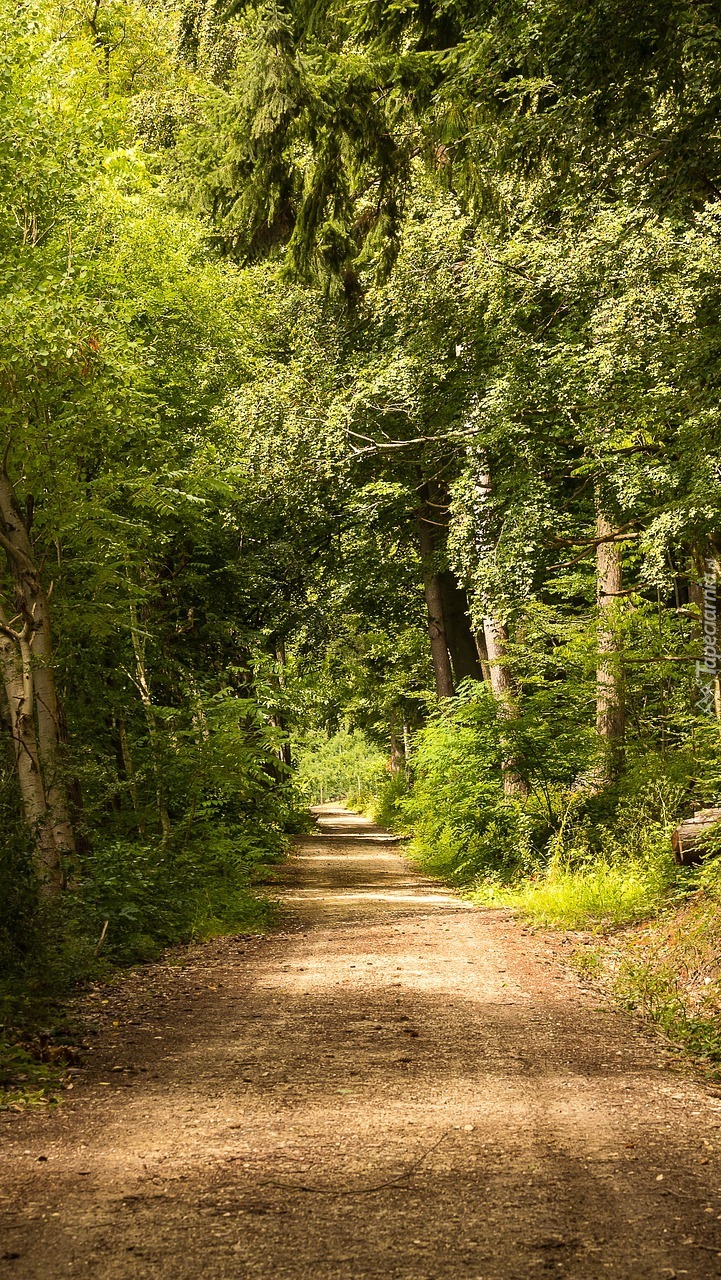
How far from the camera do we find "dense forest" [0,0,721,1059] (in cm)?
903

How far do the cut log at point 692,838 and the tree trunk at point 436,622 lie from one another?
12.4 m

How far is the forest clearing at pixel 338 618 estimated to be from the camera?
14.7ft

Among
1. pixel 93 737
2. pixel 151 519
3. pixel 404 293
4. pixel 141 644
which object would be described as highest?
pixel 404 293

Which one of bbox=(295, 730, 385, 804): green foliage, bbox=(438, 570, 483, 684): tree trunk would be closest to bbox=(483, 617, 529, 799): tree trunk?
bbox=(438, 570, 483, 684): tree trunk

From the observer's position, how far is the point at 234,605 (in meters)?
19.5

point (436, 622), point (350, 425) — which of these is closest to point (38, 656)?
point (350, 425)

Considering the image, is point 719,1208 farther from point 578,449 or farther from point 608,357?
point 578,449

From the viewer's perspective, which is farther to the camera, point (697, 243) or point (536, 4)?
point (697, 243)

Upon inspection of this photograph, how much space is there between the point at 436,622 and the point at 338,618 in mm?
2391

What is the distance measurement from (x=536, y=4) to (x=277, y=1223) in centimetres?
742

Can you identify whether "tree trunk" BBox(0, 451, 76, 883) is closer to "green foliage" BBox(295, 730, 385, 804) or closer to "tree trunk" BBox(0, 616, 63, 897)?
"tree trunk" BBox(0, 616, 63, 897)

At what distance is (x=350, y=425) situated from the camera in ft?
61.4

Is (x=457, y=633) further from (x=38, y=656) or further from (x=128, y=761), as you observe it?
(x=38, y=656)

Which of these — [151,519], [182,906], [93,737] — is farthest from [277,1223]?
[151,519]
